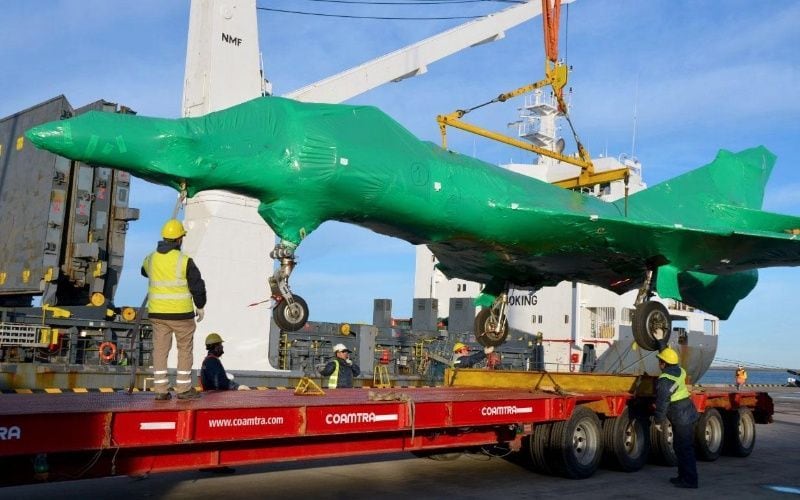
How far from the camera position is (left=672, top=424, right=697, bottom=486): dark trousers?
9.95 meters

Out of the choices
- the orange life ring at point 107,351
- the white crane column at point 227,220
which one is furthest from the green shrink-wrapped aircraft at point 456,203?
the orange life ring at point 107,351

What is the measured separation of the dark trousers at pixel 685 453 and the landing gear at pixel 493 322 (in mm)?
4444

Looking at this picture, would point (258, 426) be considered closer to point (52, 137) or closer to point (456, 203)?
point (52, 137)

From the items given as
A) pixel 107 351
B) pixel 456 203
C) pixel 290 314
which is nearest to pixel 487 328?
pixel 456 203

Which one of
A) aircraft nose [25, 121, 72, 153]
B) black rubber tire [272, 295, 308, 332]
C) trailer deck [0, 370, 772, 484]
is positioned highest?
aircraft nose [25, 121, 72, 153]

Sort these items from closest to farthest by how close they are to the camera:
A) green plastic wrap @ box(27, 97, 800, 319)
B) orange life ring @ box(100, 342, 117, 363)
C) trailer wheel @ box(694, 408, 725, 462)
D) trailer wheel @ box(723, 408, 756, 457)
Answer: green plastic wrap @ box(27, 97, 800, 319) < trailer wheel @ box(694, 408, 725, 462) < trailer wheel @ box(723, 408, 756, 457) < orange life ring @ box(100, 342, 117, 363)

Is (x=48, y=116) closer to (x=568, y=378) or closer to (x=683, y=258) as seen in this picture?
(x=568, y=378)

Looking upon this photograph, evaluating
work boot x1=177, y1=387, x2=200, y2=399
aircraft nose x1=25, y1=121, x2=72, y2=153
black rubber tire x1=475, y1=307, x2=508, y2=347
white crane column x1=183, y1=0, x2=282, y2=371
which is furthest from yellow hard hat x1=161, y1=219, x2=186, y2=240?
white crane column x1=183, y1=0, x2=282, y2=371

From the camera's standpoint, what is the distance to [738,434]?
13180mm

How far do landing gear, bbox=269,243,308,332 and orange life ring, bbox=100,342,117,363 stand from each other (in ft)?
21.6

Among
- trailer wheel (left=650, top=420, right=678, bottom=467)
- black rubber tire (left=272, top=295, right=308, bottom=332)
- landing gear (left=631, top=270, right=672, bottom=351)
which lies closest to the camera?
black rubber tire (left=272, top=295, right=308, bottom=332)

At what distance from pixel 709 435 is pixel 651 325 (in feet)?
7.23

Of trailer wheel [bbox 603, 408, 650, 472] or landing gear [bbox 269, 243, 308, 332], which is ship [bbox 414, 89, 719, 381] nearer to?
trailer wheel [bbox 603, 408, 650, 472]

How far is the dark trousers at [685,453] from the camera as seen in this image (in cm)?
995
